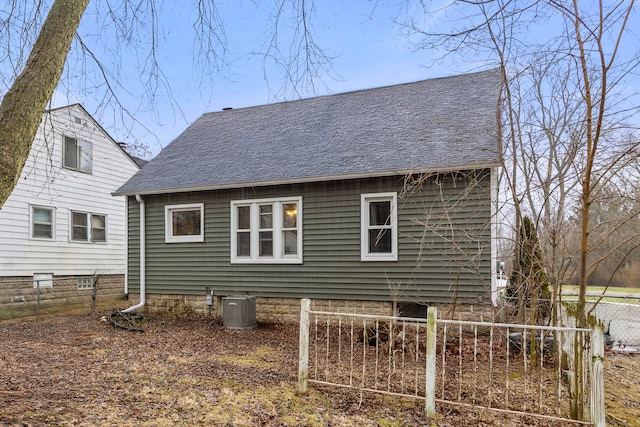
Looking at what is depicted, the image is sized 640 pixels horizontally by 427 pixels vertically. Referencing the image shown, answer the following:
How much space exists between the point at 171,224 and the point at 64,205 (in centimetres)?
475

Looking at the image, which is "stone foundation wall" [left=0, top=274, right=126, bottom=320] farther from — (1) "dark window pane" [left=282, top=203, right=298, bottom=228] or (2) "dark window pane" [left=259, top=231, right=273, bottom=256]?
(1) "dark window pane" [left=282, top=203, right=298, bottom=228]

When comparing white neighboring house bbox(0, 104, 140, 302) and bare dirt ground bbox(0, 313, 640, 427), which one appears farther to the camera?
white neighboring house bbox(0, 104, 140, 302)

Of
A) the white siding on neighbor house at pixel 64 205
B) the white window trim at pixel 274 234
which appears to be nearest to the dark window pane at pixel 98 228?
the white siding on neighbor house at pixel 64 205

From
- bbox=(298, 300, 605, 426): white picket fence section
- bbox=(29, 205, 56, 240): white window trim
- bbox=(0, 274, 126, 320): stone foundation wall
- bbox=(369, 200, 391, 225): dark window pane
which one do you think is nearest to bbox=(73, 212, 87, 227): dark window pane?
bbox=(29, 205, 56, 240): white window trim

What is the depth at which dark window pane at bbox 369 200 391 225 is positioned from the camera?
8.55 m

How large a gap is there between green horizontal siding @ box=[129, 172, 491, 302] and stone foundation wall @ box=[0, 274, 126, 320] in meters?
3.04

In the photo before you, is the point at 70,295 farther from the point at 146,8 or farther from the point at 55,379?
the point at 146,8

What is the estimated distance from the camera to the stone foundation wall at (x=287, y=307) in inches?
306

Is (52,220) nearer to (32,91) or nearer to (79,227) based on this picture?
(79,227)

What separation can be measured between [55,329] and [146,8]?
23.9 feet

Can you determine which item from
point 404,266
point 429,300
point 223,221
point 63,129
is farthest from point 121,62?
point 63,129

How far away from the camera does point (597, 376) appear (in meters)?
3.60

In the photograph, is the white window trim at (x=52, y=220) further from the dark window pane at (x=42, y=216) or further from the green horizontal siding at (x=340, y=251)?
the green horizontal siding at (x=340, y=251)

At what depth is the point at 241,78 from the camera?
457cm
